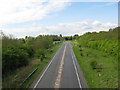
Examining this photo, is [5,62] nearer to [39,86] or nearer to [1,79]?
[1,79]

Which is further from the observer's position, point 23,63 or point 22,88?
point 23,63

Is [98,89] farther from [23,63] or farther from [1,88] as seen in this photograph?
[23,63]

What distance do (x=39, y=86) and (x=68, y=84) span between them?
8.91 ft

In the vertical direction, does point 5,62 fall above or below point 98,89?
above

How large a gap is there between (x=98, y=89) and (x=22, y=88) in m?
6.58

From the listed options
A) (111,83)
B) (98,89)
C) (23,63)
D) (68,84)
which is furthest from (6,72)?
(111,83)

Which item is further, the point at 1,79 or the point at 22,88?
the point at 1,79

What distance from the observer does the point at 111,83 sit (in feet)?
39.7

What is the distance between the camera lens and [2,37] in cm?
1880

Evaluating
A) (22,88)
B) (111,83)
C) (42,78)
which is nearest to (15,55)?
(42,78)

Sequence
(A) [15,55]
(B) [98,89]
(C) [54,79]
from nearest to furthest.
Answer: (B) [98,89], (C) [54,79], (A) [15,55]

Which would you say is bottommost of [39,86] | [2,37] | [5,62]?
[39,86]

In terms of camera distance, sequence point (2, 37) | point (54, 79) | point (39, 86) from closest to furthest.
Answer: point (39, 86)
point (54, 79)
point (2, 37)

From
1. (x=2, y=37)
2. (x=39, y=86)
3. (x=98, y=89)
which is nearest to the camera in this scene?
(x=98, y=89)
